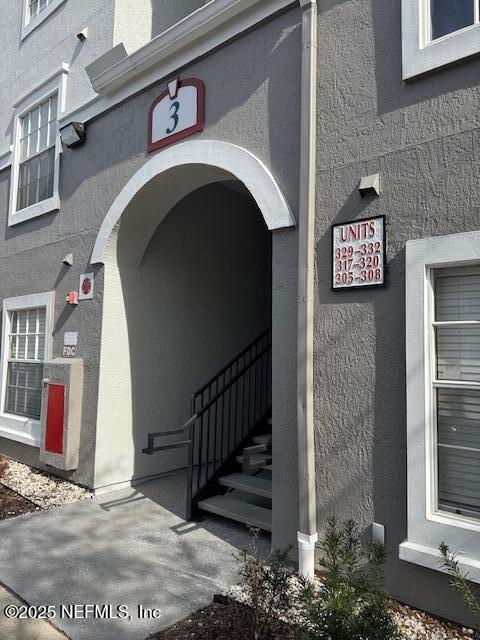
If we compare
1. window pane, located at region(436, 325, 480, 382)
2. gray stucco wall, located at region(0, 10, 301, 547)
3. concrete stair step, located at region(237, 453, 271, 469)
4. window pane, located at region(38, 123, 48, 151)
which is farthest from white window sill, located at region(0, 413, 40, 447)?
window pane, located at region(436, 325, 480, 382)

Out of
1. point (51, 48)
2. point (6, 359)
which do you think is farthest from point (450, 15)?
point (6, 359)

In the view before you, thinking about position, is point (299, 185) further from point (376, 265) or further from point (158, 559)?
point (158, 559)

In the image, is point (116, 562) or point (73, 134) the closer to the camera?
point (116, 562)

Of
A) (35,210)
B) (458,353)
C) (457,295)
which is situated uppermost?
(35,210)

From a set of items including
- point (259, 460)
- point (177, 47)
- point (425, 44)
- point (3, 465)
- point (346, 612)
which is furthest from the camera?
point (3, 465)

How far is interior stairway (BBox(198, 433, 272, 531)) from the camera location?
431 centimetres

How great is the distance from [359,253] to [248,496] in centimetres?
288

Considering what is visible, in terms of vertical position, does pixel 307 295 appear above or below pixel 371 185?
below

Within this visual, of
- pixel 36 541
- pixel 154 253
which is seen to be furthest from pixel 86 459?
pixel 154 253

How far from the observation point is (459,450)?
3.05 m

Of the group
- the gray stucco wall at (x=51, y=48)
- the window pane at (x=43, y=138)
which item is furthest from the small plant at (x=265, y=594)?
the window pane at (x=43, y=138)

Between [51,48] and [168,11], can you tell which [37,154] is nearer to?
[51,48]

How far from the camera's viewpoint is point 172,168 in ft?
16.1

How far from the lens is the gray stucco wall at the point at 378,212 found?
3.09m
